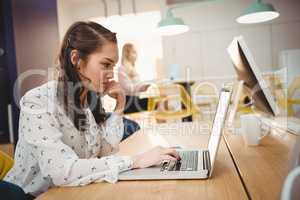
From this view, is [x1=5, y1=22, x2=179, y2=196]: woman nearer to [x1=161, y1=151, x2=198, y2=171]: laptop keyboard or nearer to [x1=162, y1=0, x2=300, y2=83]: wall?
[x1=161, y1=151, x2=198, y2=171]: laptop keyboard

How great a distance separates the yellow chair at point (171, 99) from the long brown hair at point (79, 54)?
2059 millimetres

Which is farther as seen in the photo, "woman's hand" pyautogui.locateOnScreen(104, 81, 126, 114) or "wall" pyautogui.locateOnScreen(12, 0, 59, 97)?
"wall" pyautogui.locateOnScreen(12, 0, 59, 97)

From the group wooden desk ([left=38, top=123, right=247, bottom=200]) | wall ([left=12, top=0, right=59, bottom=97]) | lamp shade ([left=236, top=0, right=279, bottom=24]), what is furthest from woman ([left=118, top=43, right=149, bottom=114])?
wooden desk ([left=38, top=123, right=247, bottom=200])

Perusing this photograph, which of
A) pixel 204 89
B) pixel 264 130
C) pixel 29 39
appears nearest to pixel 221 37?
pixel 204 89

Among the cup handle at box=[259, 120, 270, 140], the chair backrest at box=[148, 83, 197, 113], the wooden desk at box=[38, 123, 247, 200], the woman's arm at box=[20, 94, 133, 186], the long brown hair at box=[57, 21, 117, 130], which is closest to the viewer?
the wooden desk at box=[38, 123, 247, 200]

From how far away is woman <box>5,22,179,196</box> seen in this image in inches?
25.8

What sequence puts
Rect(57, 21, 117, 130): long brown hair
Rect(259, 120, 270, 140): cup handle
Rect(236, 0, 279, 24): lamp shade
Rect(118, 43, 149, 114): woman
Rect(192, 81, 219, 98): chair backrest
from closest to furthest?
Rect(57, 21, 117, 130): long brown hair, Rect(259, 120, 270, 140): cup handle, Rect(118, 43, 149, 114): woman, Rect(236, 0, 279, 24): lamp shade, Rect(192, 81, 219, 98): chair backrest

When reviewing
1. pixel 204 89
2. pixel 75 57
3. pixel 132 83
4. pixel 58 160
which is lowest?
pixel 204 89

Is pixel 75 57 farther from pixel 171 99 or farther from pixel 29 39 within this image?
pixel 171 99

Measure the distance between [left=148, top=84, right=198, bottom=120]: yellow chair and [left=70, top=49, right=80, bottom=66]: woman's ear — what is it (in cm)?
210

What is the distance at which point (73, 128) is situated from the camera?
0.86 m

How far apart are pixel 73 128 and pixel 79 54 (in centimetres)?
23

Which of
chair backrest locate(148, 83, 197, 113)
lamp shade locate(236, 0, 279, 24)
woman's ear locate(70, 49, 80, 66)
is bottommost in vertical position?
chair backrest locate(148, 83, 197, 113)

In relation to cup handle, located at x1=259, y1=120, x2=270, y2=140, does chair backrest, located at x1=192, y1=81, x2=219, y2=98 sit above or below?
below
